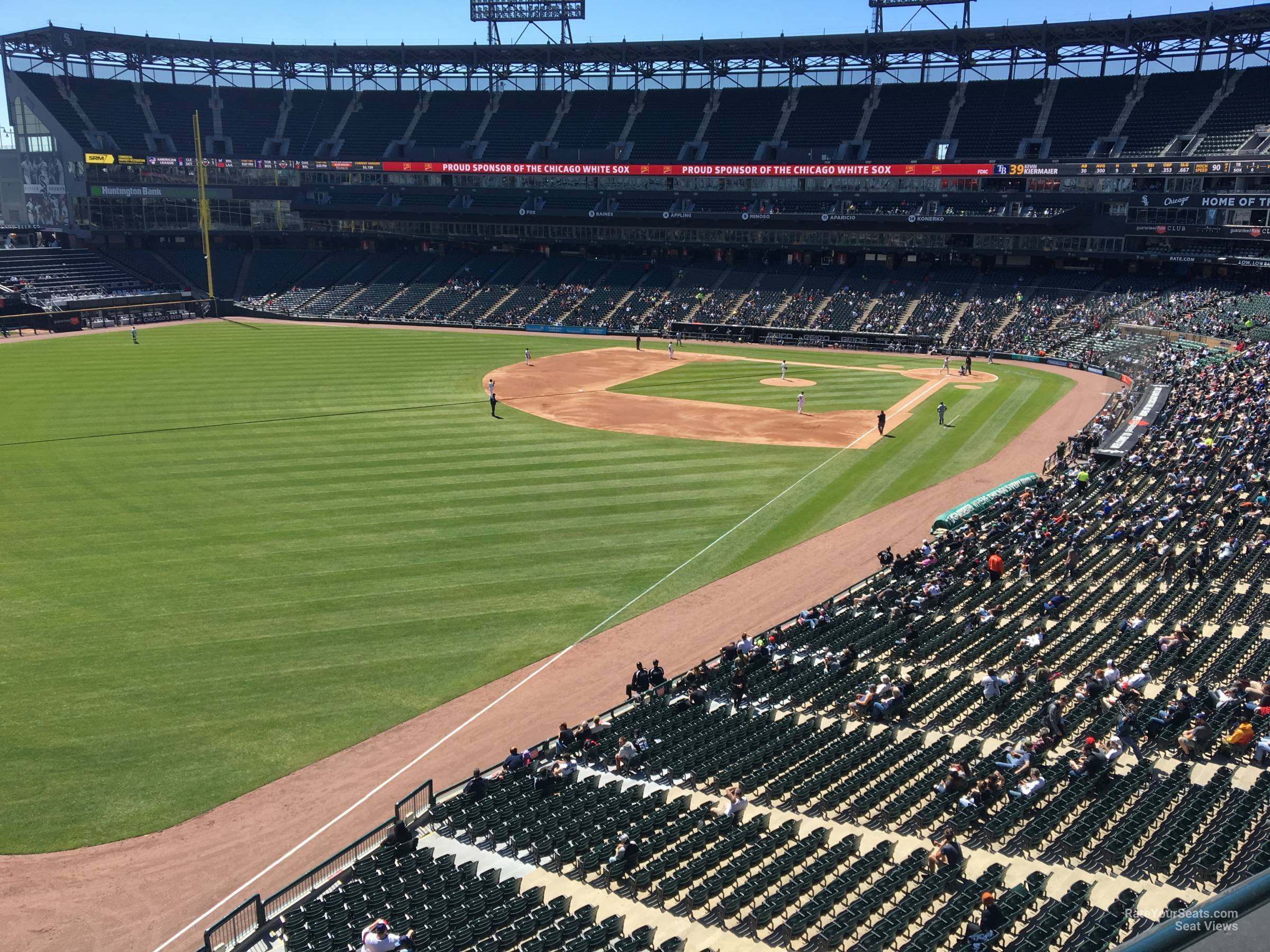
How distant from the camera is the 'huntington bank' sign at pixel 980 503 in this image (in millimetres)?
32469

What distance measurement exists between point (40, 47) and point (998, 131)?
9256 cm

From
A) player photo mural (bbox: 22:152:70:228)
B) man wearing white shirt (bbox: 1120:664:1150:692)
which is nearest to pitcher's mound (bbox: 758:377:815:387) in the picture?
man wearing white shirt (bbox: 1120:664:1150:692)

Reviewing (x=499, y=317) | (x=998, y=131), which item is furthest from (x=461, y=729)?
(x=998, y=131)

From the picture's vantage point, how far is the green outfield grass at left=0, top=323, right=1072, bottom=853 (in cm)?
Answer: 1975

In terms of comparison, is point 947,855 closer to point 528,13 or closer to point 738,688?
point 738,688

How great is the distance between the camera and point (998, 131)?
84.1 metres

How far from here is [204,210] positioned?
92625 millimetres

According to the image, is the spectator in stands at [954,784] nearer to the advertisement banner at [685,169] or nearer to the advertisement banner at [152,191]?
the advertisement banner at [685,169]

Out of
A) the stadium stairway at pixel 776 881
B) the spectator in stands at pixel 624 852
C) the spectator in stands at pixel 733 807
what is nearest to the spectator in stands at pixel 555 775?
the stadium stairway at pixel 776 881

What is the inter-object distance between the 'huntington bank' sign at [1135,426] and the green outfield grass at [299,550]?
5519mm

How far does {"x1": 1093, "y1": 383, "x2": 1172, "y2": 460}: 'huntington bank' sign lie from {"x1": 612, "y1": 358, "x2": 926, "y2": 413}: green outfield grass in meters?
12.6

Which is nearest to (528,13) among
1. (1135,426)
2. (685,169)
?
(685,169)

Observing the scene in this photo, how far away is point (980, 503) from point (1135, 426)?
12.4 meters

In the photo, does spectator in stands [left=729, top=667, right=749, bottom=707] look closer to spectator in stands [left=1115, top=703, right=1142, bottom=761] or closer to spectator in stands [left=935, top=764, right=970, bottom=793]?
spectator in stands [left=935, top=764, right=970, bottom=793]
